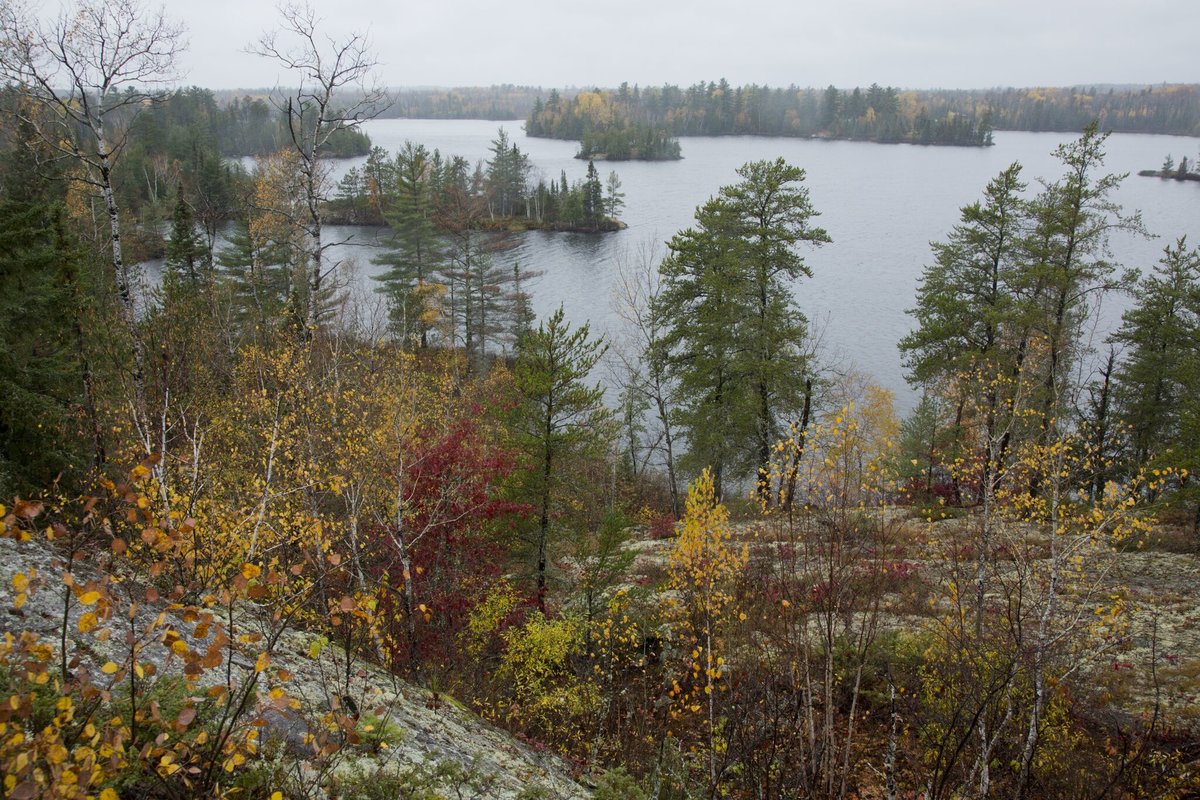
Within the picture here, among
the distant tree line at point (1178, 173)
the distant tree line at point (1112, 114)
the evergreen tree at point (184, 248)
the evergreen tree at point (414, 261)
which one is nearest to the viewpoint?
the evergreen tree at point (184, 248)

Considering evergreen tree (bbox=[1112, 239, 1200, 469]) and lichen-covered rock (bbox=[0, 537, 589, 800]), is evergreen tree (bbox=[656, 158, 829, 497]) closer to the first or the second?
evergreen tree (bbox=[1112, 239, 1200, 469])

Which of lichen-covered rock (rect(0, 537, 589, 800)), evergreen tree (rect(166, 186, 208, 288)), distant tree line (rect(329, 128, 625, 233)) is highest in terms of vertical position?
distant tree line (rect(329, 128, 625, 233))

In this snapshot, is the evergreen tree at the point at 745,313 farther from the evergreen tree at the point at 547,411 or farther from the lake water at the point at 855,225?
the lake water at the point at 855,225

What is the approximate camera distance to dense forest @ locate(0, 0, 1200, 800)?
5168 millimetres

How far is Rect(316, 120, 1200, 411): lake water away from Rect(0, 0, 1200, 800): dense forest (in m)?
5.95

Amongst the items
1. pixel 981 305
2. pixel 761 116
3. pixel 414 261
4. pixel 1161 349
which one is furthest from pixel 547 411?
pixel 761 116

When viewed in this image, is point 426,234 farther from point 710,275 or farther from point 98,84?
point 98,84

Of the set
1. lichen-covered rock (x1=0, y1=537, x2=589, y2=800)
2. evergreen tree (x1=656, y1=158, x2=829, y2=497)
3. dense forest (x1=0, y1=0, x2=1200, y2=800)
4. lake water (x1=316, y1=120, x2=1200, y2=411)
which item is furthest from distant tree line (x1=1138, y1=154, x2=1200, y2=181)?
lichen-covered rock (x1=0, y1=537, x2=589, y2=800)

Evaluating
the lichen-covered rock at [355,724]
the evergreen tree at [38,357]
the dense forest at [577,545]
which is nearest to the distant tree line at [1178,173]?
the dense forest at [577,545]

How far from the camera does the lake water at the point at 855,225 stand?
44.0m

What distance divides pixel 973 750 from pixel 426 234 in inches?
1520

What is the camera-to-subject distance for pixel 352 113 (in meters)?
13.7

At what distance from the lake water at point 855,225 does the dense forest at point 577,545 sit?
19.5ft

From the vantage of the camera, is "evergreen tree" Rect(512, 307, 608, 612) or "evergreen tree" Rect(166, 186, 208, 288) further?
"evergreen tree" Rect(166, 186, 208, 288)
